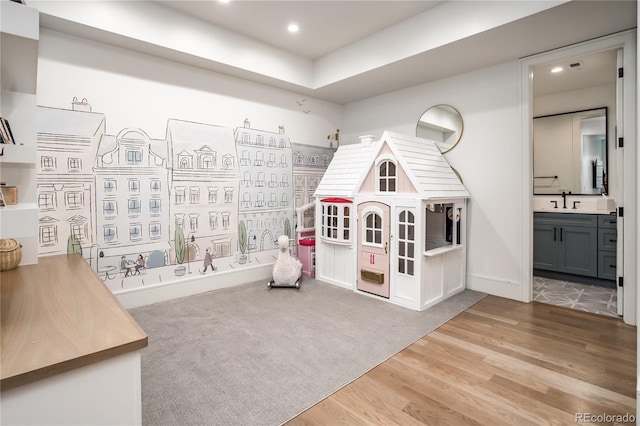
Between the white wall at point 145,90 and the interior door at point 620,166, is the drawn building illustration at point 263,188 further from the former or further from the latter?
the interior door at point 620,166

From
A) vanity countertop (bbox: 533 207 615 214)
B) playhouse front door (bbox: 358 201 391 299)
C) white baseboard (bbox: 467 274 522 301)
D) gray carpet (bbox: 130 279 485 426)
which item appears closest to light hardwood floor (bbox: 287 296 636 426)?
gray carpet (bbox: 130 279 485 426)

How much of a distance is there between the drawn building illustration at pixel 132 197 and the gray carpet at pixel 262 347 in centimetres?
62

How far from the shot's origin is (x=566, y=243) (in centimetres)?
430

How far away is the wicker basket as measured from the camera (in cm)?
224

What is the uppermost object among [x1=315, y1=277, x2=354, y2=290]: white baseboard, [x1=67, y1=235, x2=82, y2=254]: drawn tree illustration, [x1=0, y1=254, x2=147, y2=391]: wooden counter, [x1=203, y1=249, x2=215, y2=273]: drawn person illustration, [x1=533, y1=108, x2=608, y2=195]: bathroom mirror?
[x1=533, y1=108, x2=608, y2=195]: bathroom mirror

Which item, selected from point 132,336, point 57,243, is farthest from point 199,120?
point 132,336

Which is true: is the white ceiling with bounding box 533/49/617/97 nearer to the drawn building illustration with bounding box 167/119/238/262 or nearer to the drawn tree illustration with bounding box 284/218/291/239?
the drawn tree illustration with bounding box 284/218/291/239

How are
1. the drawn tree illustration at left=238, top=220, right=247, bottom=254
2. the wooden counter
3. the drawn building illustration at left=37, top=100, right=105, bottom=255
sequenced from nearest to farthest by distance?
1. the wooden counter
2. the drawn building illustration at left=37, top=100, right=105, bottom=255
3. the drawn tree illustration at left=238, top=220, right=247, bottom=254

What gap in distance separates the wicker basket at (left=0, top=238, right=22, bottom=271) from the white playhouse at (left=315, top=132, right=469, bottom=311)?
110 inches

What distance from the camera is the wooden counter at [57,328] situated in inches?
37.3

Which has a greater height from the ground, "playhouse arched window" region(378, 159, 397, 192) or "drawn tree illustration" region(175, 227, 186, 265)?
"playhouse arched window" region(378, 159, 397, 192)

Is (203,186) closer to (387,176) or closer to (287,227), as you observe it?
(287,227)

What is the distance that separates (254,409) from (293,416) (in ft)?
0.72

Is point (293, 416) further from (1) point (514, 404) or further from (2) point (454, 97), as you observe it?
(2) point (454, 97)
